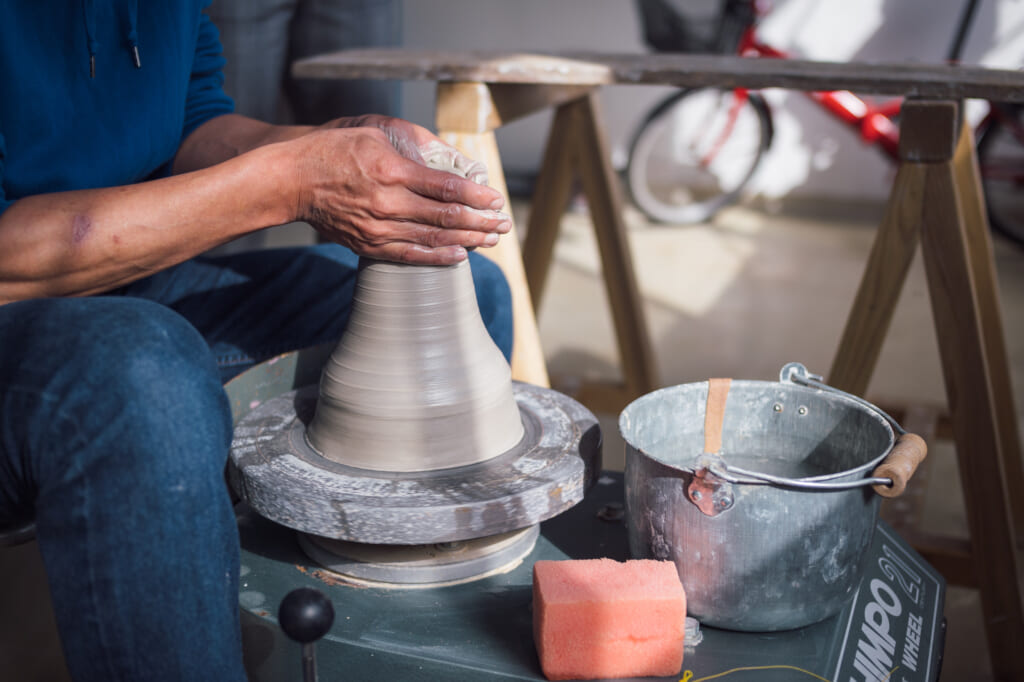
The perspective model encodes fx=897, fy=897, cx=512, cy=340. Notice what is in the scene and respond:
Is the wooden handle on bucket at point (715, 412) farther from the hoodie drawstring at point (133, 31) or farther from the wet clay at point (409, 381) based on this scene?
the hoodie drawstring at point (133, 31)

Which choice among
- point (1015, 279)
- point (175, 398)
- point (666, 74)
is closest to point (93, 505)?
point (175, 398)

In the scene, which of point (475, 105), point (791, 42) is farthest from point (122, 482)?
point (791, 42)

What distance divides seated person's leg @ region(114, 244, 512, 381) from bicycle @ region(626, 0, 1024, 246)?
11.2 feet

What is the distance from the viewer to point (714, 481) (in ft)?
2.98

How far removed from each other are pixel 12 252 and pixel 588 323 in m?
2.60

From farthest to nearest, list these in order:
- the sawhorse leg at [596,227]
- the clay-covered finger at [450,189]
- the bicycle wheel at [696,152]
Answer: the bicycle wheel at [696,152] → the sawhorse leg at [596,227] → the clay-covered finger at [450,189]

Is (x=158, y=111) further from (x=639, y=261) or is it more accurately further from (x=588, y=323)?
(x=639, y=261)

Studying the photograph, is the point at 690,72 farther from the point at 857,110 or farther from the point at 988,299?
the point at 857,110

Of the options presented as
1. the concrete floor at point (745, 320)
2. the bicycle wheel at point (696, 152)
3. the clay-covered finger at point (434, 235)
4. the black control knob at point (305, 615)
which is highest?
the clay-covered finger at point (434, 235)

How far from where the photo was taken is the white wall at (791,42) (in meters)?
4.45

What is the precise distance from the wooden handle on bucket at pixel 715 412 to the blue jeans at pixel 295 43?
6.41 ft

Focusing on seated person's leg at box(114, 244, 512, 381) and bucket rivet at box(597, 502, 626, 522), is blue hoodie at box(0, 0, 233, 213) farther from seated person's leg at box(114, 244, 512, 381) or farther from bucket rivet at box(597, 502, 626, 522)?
bucket rivet at box(597, 502, 626, 522)

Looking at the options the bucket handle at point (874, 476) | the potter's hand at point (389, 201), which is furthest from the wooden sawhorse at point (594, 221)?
the bucket handle at point (874, 476)

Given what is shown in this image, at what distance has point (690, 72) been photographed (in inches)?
62.4
